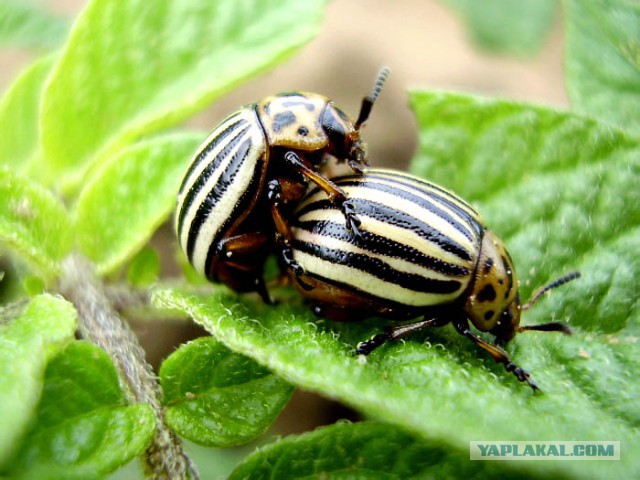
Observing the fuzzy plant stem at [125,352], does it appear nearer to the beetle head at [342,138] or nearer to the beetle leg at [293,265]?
the beetle leg at [293,265]

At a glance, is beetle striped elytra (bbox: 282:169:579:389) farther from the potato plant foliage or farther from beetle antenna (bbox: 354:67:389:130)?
beetle antenna (bbox: 354:67:389:130)

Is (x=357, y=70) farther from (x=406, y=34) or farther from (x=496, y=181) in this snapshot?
(x=496, y=181)

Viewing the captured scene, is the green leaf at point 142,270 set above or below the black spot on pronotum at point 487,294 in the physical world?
below

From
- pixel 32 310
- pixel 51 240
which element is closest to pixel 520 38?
pixel 51 240

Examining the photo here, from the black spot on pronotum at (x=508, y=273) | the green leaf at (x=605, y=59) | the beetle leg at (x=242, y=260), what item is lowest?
the beetle leg at (x=242, y=260)

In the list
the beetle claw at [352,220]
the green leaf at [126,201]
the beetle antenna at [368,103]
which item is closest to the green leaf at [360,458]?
the beetle claw at [352,220]

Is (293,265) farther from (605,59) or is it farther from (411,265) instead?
(605,59)

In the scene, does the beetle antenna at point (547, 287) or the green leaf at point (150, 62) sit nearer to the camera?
the beetle antenna at point (547, 287)

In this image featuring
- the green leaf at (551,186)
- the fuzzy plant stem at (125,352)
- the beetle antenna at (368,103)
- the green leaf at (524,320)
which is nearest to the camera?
the green leaf at (524,320)
